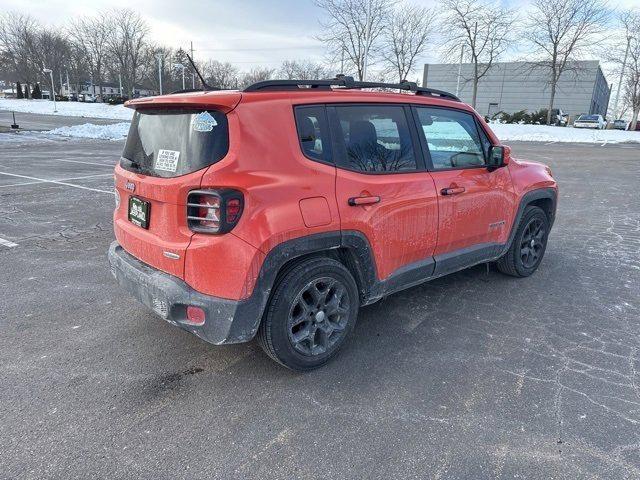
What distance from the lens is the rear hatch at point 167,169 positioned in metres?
2.62

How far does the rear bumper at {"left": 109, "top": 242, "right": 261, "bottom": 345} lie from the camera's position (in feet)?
8.66

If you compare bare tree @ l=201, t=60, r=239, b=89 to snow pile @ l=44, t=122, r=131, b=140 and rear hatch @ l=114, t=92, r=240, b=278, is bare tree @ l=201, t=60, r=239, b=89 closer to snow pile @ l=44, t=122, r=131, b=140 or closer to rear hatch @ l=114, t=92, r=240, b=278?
snow pile @ l=44, t=122, r=131, b=140

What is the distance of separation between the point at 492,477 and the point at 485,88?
2764 inches

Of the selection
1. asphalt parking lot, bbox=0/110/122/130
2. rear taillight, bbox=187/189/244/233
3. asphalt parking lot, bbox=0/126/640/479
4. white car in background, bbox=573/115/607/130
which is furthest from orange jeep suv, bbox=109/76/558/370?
white car in background, bbox=573/115/607/130

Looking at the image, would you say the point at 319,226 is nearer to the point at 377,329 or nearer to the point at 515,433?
the point at 377,329

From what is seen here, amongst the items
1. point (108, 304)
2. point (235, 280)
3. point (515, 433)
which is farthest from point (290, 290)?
point (108, 304)

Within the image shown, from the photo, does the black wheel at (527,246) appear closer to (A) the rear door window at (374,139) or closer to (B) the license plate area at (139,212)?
(A) the rear door window at (374,139)

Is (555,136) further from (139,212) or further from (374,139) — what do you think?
(139,212)

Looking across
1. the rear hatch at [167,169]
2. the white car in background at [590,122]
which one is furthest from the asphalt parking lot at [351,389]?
the white car in background at [590,122]

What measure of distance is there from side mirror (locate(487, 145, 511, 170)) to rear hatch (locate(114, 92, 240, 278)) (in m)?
2.48

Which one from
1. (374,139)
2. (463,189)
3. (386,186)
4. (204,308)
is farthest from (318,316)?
(463,189)

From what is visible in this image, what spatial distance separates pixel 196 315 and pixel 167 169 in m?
0.91

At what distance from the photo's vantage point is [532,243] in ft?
16.0

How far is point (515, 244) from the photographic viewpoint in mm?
4660
